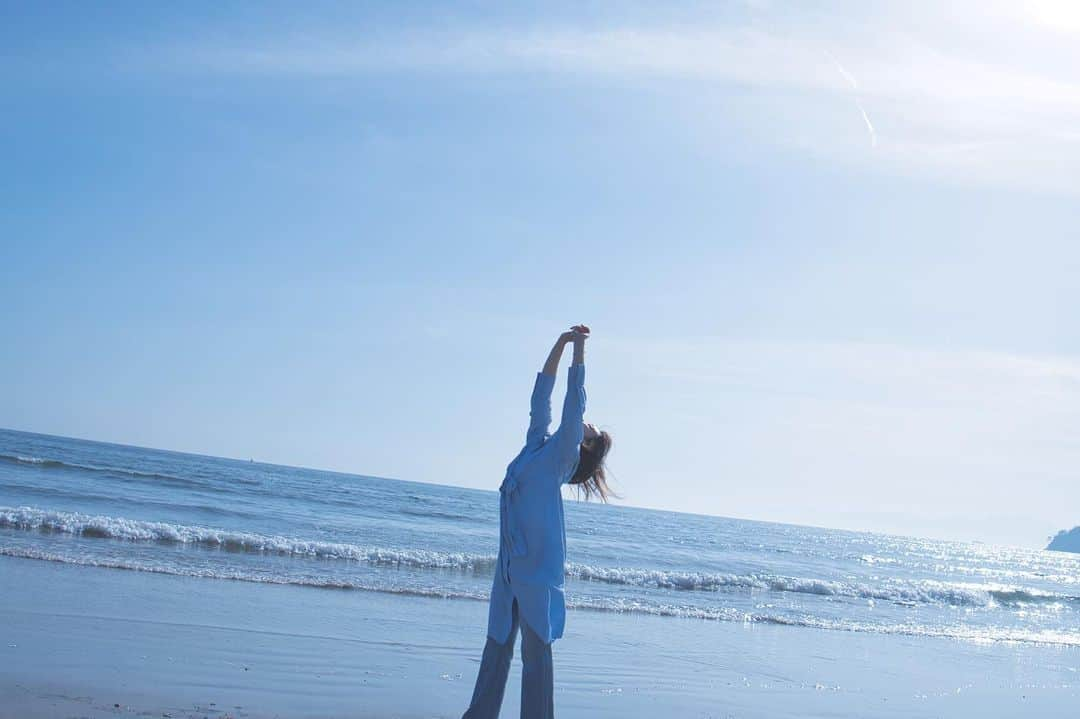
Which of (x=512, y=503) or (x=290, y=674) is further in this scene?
(x=290, y=674)

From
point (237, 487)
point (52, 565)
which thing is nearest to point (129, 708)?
point (52, 565)

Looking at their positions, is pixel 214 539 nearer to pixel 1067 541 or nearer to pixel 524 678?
pixel 524 678

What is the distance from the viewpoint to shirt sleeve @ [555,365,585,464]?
151 inches

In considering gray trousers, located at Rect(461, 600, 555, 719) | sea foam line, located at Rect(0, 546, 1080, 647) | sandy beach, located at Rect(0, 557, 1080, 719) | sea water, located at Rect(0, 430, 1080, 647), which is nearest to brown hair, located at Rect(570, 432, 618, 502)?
gray trousers, located at Rect(461, 600, 555, 719)

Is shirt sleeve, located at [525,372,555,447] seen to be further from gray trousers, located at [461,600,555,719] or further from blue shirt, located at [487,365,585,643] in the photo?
gray trousers, located at [461,600,555,719]

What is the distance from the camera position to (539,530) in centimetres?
389

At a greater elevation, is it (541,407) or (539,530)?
(541,407)

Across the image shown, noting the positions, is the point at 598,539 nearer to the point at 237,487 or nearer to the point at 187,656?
the point at 237,487

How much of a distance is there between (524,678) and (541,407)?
3.57 ft

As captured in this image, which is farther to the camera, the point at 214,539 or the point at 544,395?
the point at 214,539

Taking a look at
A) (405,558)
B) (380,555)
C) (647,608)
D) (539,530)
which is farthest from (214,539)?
(539,530)

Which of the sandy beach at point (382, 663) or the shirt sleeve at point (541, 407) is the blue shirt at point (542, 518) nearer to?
the shirt sleeve at point (541, 407)

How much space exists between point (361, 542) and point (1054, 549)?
190 m

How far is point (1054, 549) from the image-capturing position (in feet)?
598
